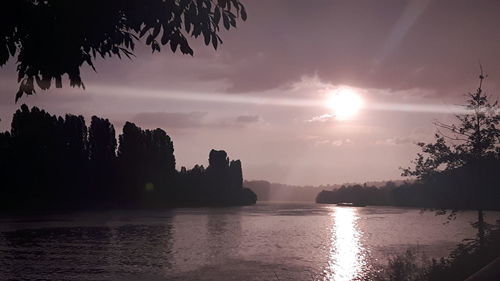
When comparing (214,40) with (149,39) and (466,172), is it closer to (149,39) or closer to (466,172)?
(149,39)

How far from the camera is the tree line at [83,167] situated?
327 ft

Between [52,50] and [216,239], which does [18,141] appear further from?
[52,50]

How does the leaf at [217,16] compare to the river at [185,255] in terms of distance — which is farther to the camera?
the river at [185,255]

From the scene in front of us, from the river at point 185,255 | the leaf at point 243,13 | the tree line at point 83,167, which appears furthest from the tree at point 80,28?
the tree line at point 83,167

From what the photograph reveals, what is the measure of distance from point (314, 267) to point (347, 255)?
893 centimetres

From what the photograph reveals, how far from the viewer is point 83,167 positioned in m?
113

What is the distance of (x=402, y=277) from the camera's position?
2011 cm

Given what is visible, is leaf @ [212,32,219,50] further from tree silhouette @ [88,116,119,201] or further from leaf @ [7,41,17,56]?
tree silhouette @ [88,116,119,201]

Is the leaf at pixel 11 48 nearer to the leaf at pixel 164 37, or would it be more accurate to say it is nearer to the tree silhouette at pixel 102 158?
the leaf at pixel 164 37

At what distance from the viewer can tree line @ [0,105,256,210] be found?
9975 centimetres

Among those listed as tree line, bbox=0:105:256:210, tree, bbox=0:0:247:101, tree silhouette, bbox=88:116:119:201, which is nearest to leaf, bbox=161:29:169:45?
tree, bbox=0:0:247:101

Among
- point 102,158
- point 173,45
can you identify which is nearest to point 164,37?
point 173,45

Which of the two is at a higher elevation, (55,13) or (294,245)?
(55,13)

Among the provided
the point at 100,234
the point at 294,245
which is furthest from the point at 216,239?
the point at 100,234
